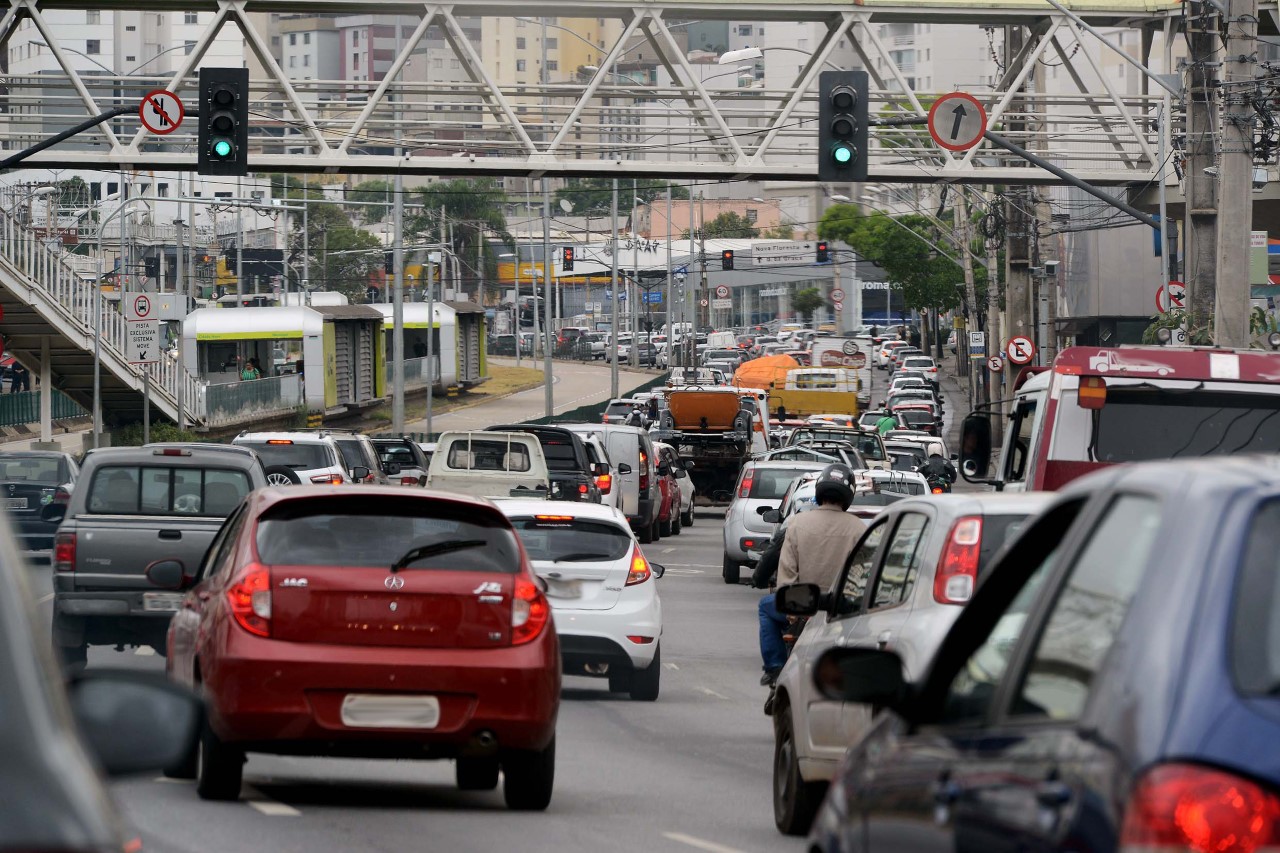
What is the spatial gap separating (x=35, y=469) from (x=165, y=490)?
12.9m

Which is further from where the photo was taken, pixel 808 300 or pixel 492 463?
pixel 808 300

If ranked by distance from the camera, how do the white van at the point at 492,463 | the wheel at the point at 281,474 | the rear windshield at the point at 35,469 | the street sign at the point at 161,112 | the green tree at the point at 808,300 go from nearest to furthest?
the wheel at the point at 281,474 → the white van at the point at 492,463 → the street sign at the point at 161,112 → the rear windshield at the point at 35,469 → the green tree at the point at 808,300

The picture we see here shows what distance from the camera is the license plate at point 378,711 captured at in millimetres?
9219

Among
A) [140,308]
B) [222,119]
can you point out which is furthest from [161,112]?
[140,308]

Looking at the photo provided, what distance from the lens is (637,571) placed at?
1521 cm

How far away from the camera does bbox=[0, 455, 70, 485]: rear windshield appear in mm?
28047

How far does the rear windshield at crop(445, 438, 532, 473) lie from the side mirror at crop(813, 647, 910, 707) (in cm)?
2190

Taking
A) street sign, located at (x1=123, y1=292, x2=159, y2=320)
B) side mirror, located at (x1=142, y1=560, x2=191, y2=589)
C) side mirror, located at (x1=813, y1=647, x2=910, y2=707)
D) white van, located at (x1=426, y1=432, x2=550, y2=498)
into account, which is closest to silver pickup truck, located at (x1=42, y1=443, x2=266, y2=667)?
side mirror, located at (x1=142, y1=560, x2=191, y2=589)

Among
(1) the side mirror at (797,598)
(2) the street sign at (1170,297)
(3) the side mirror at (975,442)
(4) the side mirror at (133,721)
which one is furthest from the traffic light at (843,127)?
(4) the side mirror at (133,721)

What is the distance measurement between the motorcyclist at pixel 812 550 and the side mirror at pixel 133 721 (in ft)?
30.0

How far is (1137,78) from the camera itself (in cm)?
7131

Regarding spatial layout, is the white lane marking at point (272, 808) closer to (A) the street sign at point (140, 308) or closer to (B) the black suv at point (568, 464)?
(B) the black suv at point (568, 464)

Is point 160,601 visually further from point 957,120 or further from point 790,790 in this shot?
point 957,120

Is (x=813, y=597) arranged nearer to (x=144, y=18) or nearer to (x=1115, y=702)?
(x=1115, y=702)
